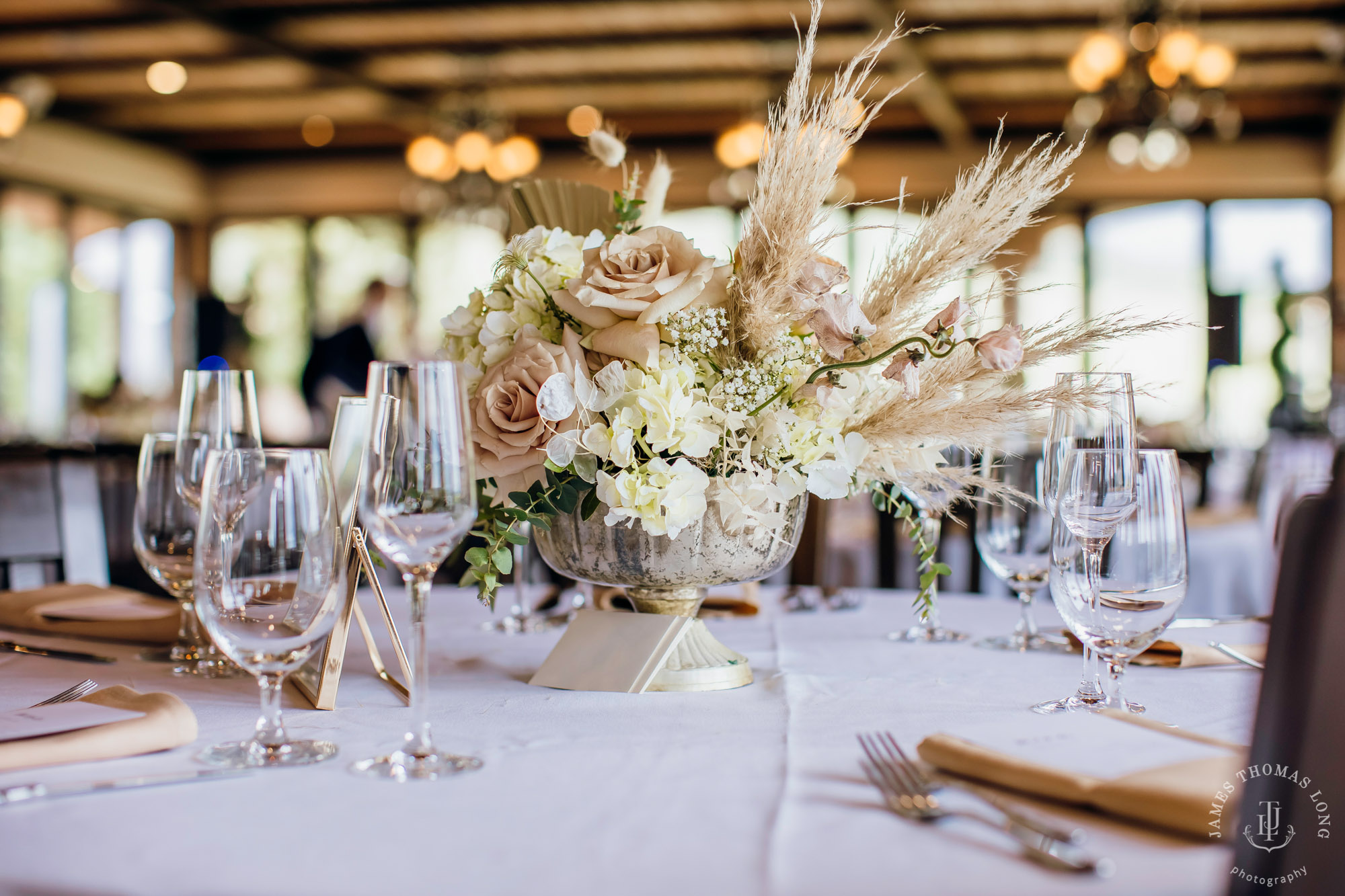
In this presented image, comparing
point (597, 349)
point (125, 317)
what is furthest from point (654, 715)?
point (125, 317)

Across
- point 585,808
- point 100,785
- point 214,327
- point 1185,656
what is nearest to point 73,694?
point 100,785

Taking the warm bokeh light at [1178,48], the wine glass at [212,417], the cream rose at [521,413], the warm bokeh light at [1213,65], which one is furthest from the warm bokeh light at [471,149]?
the cream rose at [521,413]

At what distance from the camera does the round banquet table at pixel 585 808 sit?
584 millimetres

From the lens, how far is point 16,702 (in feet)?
3.10

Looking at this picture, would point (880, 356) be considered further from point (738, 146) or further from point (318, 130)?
point (318, 130)

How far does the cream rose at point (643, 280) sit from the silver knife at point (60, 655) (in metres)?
0.60

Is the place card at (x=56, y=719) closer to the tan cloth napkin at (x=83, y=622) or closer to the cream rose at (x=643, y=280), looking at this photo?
the tan cloth napkin at (x=83, y=622)

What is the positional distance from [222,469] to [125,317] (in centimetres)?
970

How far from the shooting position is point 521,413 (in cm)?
99

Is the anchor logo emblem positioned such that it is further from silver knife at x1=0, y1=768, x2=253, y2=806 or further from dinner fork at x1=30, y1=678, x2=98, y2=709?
dinner fork at x1=30, y1=678, x2=98, y2=709

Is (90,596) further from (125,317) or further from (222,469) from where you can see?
(125,317)

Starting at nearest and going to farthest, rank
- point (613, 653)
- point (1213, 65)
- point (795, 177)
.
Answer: point (795, 177)
point (613, 653)
point (1213, 65)

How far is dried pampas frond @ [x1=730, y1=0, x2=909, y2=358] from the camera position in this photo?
92 cm

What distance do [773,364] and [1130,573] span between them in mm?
343
